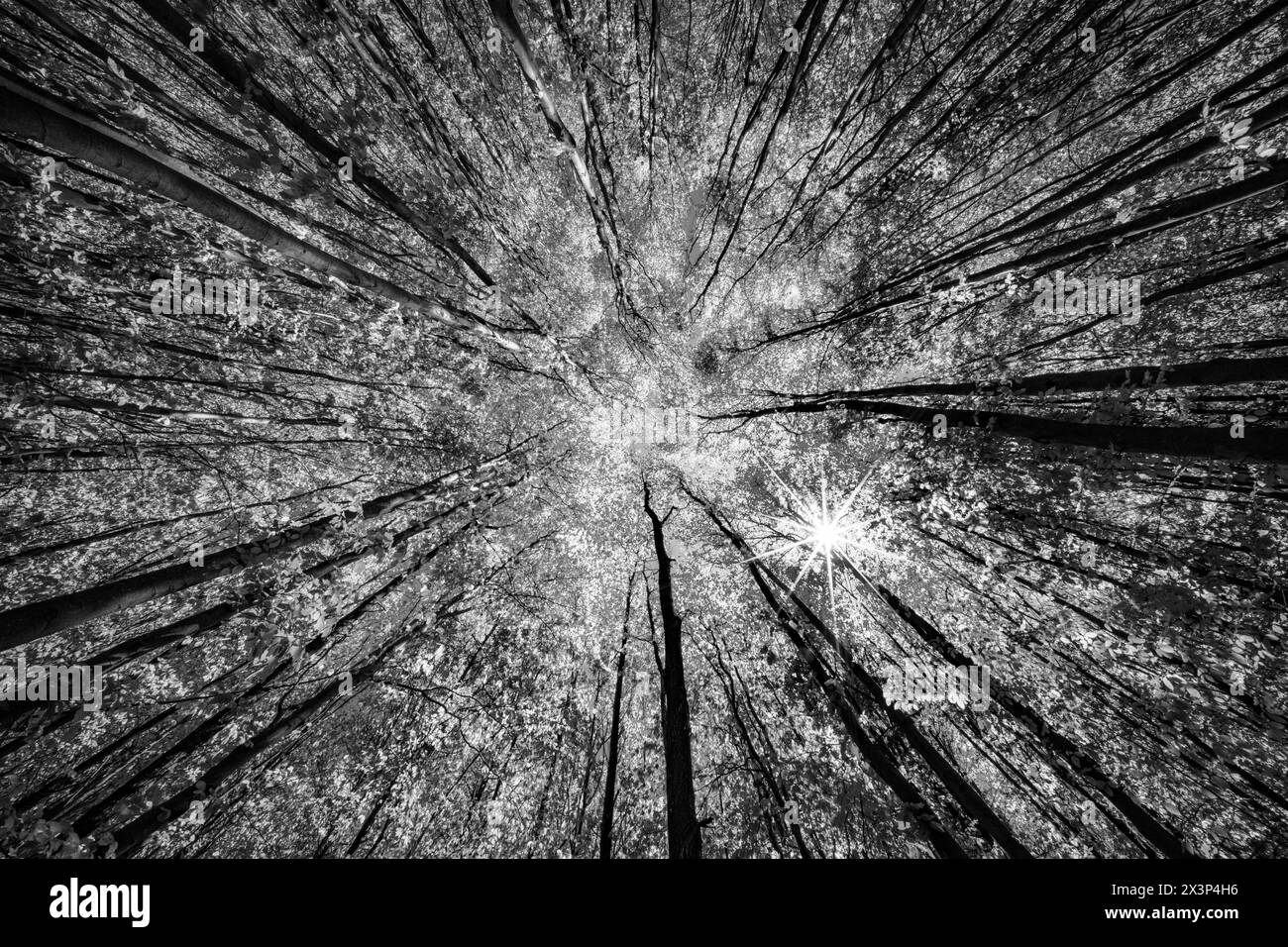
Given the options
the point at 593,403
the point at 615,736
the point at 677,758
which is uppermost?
the point at 593,403

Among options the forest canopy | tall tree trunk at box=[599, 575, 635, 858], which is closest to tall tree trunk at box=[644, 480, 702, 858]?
the forest canopy

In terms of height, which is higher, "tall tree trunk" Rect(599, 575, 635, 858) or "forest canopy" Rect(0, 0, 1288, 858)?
"forest canopy" Rect(0, 0, 1288, 858)

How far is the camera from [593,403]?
10812 millimetres

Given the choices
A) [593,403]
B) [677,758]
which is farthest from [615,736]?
[593,403]

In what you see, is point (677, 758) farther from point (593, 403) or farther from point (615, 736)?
point (593, 403)

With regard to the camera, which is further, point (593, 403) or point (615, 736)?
point (593, 403)

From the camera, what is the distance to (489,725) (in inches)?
350

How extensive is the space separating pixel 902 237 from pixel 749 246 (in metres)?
2.86

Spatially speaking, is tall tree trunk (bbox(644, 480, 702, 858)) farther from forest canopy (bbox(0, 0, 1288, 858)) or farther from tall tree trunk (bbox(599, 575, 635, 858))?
Answer: tall tree trunk (bbox(599, 575, 635, 858))

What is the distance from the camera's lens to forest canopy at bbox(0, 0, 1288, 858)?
14.9 ft

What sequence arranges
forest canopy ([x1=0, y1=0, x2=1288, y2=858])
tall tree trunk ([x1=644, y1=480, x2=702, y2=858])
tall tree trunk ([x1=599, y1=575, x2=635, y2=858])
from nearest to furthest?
tall tree trunk ([x1=644, y1=480, x2=702, y2=858])
forest canopy ([x1=0, y1=0, x2=1288, y2=858])
tall tree trunk ([x1=599, y1=575, x2=635, y2=858])

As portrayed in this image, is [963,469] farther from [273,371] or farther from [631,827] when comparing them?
[273,371]

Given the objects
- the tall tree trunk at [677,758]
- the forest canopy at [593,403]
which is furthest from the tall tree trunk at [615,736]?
the tall tree trunk at [677,758]
